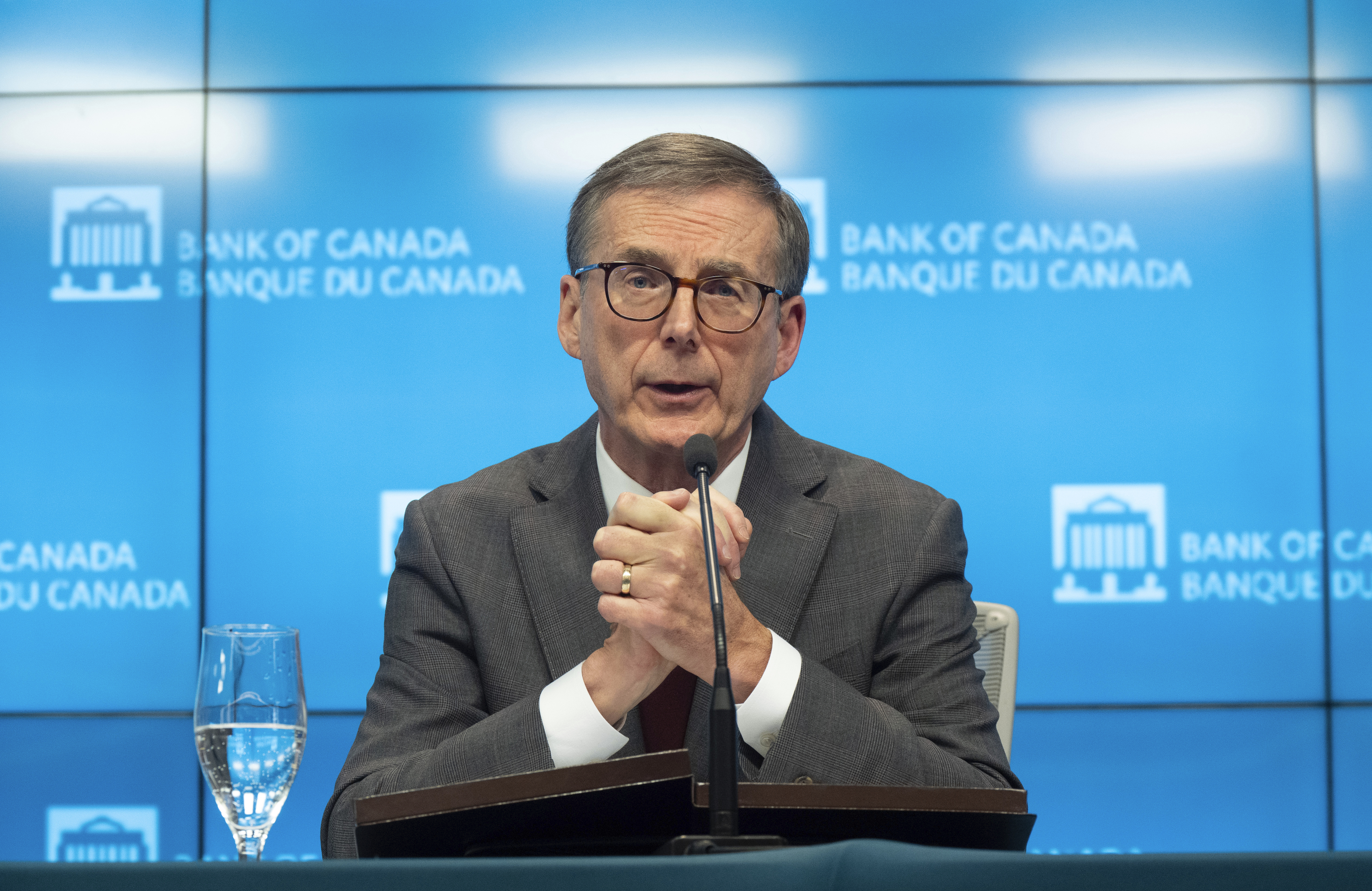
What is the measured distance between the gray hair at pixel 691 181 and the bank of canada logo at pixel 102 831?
270cm

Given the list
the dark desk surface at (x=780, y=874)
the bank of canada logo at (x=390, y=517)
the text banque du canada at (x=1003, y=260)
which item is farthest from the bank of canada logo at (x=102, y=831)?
the dark desk surface at (x=780, y=874)

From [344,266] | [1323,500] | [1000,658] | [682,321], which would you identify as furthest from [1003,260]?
[682,321]

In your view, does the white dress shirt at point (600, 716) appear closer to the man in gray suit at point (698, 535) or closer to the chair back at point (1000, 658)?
the man in gray suit at point (698, 535)

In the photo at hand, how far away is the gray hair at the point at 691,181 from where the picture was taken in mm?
1692

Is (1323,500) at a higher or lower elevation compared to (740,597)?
higher

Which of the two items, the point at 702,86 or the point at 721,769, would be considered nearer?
the point at 721,769

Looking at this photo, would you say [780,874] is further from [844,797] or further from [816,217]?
[816,217]

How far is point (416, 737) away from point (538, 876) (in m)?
0.95

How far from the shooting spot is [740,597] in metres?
1.56

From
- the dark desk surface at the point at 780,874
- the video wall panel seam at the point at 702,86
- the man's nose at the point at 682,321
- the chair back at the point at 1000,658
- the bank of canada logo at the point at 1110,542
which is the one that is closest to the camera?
the dark desk surface at the point at 780,874

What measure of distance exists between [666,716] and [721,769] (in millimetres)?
749

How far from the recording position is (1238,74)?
12.2ft

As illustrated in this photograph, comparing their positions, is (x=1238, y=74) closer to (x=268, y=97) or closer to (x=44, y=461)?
(x=268, y=97)

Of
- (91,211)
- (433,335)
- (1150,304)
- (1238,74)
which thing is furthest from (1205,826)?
(91,211)
